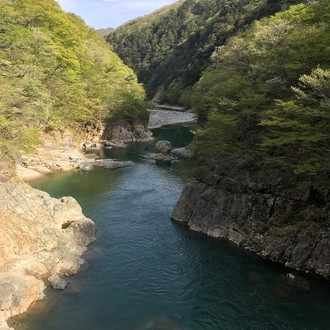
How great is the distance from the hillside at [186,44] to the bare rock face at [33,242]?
73.8m

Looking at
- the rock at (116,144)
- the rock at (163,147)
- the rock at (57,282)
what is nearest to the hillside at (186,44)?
the rock at (116,144)

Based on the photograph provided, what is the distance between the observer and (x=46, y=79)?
57.7m

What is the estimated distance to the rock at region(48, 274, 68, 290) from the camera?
79.5 ft

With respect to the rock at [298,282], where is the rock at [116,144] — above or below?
above

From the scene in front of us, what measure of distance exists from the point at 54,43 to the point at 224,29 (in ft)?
242

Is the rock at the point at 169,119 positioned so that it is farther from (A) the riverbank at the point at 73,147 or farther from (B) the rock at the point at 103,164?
(B) the rock at the point at 103,164

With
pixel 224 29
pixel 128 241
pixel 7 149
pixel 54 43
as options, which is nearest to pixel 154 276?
pixel 128 241

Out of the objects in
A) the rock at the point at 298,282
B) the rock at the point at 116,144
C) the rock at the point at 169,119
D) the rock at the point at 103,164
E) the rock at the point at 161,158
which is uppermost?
the rock at the point at 169,119

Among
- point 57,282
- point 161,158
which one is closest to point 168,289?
point 57,282

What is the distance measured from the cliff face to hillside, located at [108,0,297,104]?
A: 68.4m

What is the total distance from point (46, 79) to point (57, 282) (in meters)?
38.2

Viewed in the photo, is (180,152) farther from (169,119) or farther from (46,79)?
(169,119)

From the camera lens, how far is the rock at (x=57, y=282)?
24.2m

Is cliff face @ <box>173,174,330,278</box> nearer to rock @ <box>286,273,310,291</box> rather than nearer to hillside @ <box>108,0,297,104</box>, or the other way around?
rock @ <box>286,273,310,291</box>
